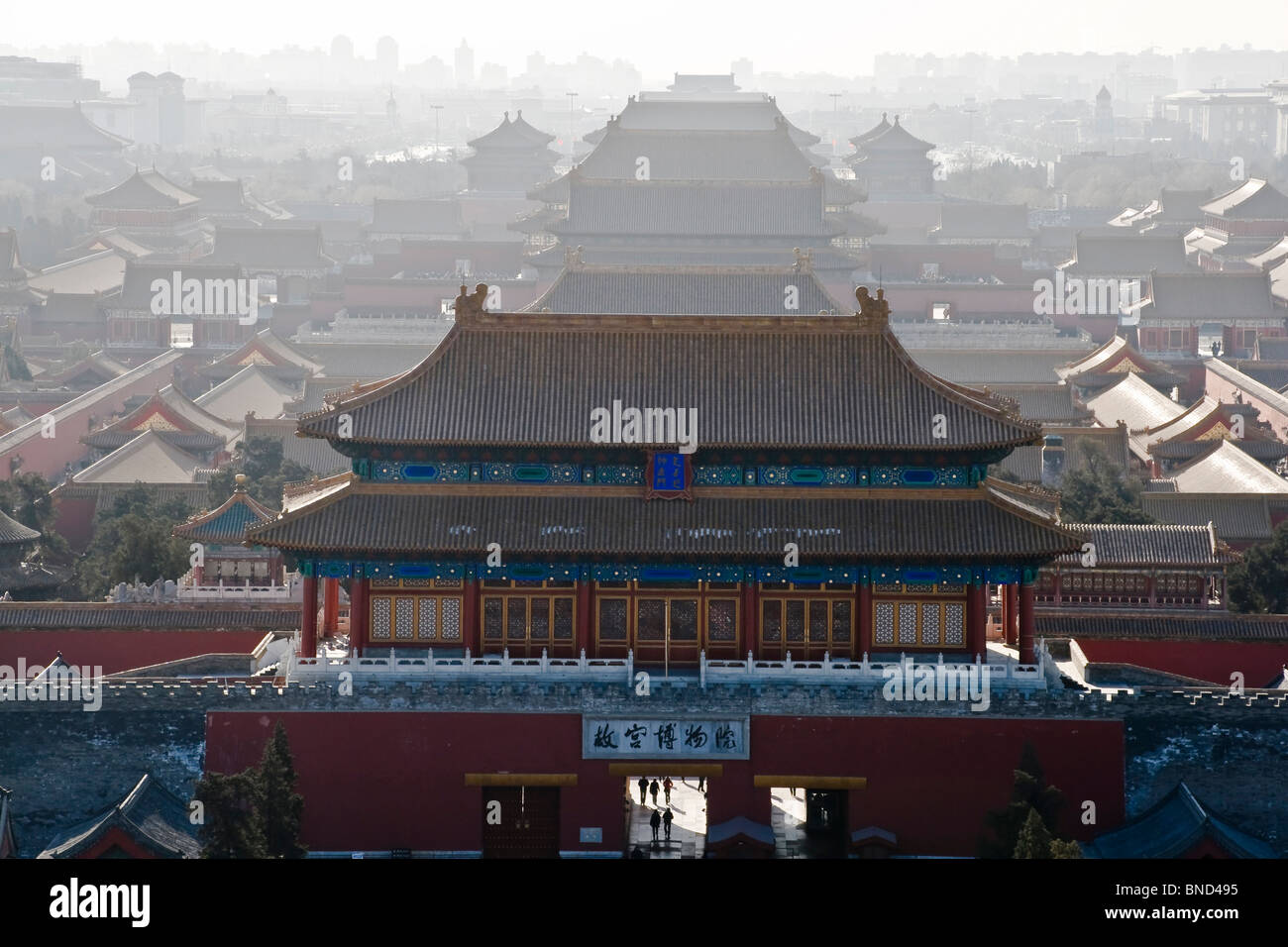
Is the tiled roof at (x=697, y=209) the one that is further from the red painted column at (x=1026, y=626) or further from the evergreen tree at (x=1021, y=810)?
the evergreen tree at (x=1021, y=810)

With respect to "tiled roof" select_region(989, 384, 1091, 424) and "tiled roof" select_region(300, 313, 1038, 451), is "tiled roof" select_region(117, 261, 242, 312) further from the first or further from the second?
"tiled roof" select_region(300, 313, 1038, 451)

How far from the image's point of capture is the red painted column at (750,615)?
31.0m

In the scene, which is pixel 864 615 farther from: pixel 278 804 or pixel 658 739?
pixel 278 804

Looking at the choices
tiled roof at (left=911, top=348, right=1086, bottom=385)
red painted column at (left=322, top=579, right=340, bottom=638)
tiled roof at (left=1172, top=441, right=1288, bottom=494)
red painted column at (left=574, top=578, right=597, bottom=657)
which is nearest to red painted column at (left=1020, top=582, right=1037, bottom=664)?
red painted column at (left=574, top=578, right=597, bottom=657)

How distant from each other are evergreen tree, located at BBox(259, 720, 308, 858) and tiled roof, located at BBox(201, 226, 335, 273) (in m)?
55.7

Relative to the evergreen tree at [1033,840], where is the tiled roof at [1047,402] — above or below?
above

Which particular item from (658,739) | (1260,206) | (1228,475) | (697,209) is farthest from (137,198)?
(658,739)

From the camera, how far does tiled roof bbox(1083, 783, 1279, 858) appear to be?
2777cm

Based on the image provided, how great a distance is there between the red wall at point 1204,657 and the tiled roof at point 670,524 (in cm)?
588

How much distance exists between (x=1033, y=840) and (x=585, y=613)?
7.54 m

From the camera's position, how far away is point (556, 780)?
30078mm

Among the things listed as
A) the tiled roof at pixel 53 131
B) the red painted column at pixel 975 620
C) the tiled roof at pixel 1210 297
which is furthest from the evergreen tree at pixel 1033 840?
Result: the tiled roof at pixel 53 131

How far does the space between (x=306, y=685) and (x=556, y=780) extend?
364cm
